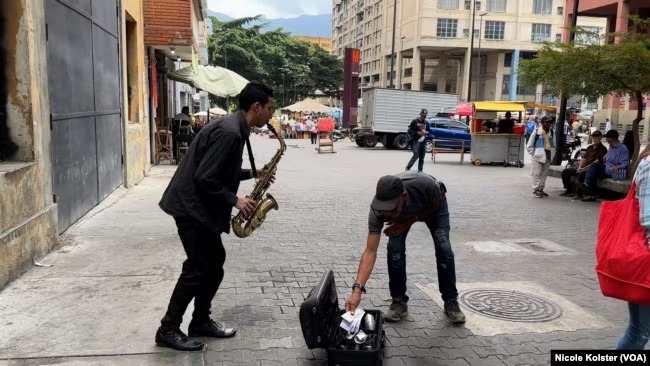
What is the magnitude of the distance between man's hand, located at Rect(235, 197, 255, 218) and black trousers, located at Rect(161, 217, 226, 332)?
0.25 meters

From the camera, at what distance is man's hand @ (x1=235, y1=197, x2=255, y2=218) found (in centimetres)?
362

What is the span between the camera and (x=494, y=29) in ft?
220

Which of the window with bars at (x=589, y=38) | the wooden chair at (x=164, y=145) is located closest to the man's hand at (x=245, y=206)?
the window with bars at (x=589, y=38)

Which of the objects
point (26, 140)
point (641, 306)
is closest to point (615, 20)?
point (641, 306)

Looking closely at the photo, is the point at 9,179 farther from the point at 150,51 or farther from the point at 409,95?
the point at 409,95

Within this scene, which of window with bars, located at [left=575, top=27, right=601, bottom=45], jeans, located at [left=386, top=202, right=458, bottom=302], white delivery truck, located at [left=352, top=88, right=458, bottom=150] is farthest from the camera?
white delivery truck, located at [left=352, top=88, right=458, bottom=150]

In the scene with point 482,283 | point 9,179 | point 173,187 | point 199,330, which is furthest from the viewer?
point 482,283

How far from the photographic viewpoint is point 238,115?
3.71 m

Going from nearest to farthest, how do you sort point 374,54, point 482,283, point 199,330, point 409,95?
point 199,330
point 482,283
point 409,95
point 374,54

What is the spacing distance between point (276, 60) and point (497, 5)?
98.9 ft

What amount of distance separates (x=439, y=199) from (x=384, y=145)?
21991mm

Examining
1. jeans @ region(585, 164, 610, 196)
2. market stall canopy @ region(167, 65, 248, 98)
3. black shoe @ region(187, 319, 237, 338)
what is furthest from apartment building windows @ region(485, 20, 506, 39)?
black shoe @ region(187, 319, 237, 338)

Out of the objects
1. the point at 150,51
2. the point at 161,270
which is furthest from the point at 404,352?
the point at 150,51

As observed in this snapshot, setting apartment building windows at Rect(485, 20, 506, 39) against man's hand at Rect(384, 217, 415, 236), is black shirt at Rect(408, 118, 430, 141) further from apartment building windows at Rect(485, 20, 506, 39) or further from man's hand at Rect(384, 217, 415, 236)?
apartment building windows at Rect(485, 20, 506, 39)
